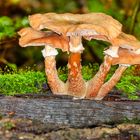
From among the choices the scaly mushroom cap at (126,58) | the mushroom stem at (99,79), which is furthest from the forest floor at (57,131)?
the scaly mushroom cap at (126,58)

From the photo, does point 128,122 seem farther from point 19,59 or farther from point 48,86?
point 19,59

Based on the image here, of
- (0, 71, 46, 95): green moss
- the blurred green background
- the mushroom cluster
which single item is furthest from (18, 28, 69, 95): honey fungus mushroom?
the blurred green background

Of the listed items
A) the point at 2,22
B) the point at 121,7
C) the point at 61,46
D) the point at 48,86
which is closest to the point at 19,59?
the point at 121,7

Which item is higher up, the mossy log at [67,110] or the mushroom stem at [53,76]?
the mushroom stem at [53,76]

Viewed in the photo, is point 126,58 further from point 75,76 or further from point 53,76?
point 53,76

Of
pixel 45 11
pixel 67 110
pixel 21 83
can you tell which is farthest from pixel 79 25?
pixel 45 11

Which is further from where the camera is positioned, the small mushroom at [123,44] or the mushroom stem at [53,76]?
the mushroom stem at [53,76]

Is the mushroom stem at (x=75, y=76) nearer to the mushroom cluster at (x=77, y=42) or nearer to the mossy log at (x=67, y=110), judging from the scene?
the mushroom cluster at (x=77, y=42)
